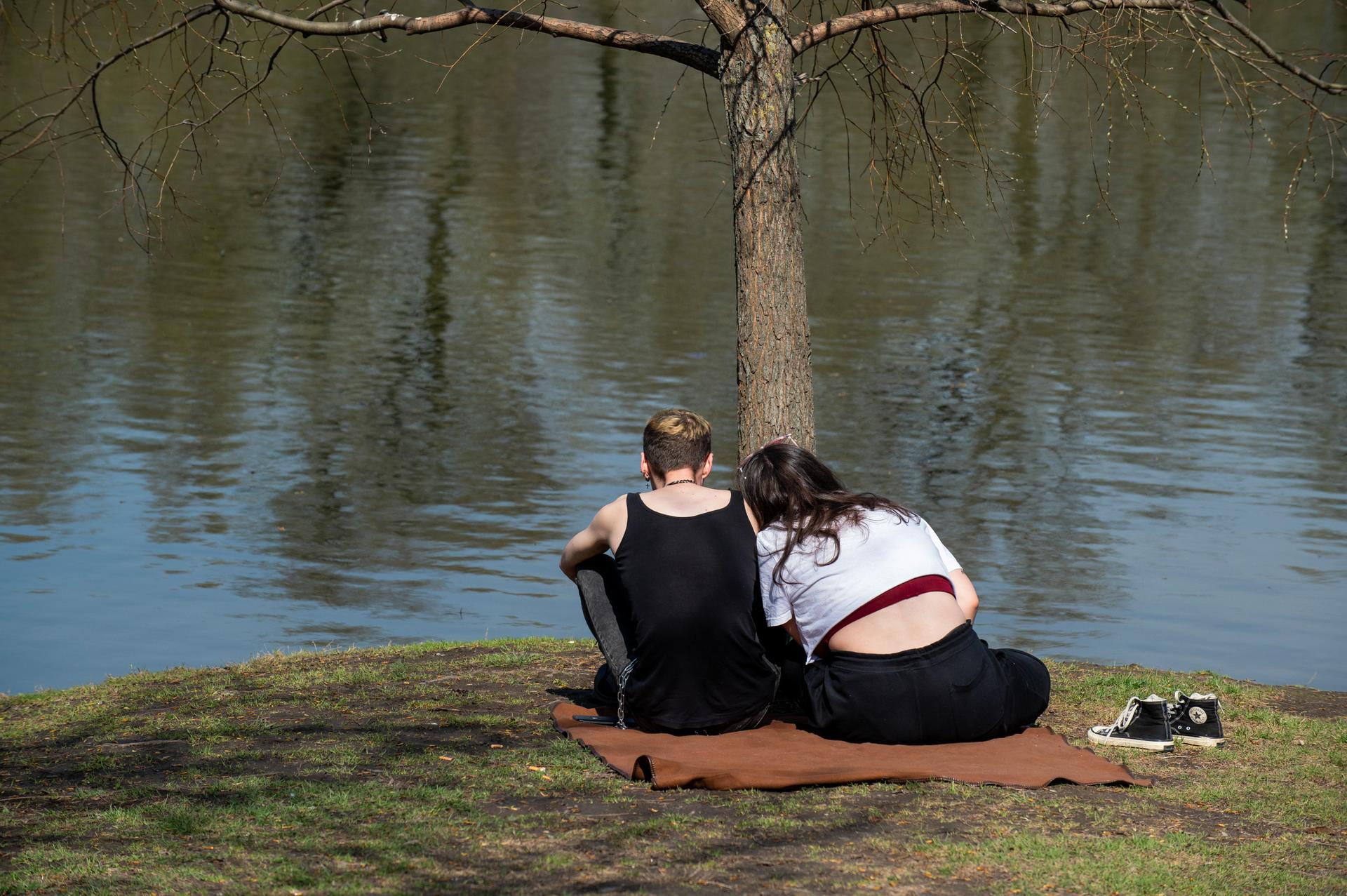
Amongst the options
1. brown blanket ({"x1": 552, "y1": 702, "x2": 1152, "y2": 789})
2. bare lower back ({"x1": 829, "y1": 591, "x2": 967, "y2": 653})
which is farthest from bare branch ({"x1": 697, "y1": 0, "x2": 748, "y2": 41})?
brown blanket ({"x1": 552, "y1": 702, "x2": 1152, "y2": 789})

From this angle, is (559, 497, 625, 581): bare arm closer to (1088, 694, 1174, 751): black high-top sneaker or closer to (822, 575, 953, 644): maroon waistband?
(822, 575, 953, 644): maroon waistband

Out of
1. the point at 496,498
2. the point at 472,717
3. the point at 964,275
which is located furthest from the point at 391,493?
the point at 964,275

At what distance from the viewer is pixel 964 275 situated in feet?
69.8

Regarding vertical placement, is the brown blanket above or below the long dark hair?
below

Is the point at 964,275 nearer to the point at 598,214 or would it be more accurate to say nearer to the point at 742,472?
the point at 598,214

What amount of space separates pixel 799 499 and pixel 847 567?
1.04ft

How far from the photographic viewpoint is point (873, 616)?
5.02 meters

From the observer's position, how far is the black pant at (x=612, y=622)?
5.37 meters

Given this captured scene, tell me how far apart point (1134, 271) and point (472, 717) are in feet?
59.7

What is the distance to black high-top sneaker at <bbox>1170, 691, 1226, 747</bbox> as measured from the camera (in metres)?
5.46

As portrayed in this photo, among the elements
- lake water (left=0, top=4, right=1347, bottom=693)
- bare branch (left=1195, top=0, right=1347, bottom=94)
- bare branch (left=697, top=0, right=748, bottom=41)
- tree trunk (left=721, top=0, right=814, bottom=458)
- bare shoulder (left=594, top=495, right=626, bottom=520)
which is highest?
bare branch (left=697, top=0, right=748, bottom=41)

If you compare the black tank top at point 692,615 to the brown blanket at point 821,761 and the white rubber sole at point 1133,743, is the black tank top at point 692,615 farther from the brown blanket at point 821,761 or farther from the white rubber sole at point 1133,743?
the white rubber sole at point 1133,743

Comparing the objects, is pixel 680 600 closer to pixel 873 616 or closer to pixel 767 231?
pixel 873 616

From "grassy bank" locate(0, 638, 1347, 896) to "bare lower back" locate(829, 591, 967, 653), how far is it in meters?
0.48
